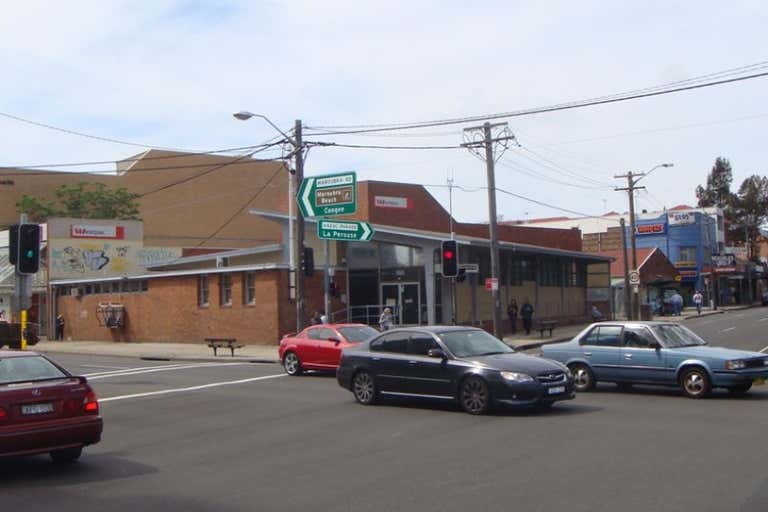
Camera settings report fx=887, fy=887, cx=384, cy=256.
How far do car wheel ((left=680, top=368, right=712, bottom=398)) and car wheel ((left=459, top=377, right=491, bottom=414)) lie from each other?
171 inches

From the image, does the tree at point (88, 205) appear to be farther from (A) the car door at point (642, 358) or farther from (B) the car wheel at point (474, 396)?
(B) the car wheel at point (474, 396)

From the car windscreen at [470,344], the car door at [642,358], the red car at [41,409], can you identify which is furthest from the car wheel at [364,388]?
the red car at [41,409]

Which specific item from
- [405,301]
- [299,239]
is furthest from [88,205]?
[299,239]

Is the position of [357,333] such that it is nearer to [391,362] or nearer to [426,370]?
[391,362]

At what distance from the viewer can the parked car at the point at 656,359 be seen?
15.8 meters

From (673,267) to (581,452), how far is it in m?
70.2

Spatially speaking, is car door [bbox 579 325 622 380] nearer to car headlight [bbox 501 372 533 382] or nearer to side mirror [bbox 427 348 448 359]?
car headlight [bbox 501 372 533 382]

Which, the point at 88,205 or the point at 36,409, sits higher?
the point at 88,205

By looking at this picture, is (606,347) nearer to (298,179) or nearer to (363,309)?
(298,179)

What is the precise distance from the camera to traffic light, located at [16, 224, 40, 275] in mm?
14547

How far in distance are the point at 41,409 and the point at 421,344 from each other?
6977mm

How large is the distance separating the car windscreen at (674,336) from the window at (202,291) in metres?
26.6

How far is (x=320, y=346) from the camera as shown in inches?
898

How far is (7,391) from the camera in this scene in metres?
9.94
